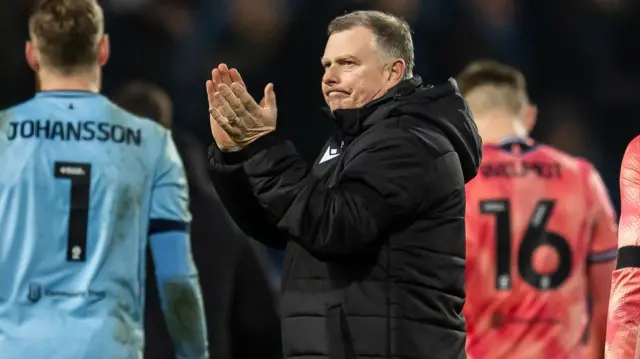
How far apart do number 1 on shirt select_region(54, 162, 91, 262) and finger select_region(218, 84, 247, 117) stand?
0.93 m

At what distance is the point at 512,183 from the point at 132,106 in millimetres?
1538

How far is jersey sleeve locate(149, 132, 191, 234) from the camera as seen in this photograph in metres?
3.52

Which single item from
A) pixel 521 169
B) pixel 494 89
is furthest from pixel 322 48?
pixel 521 169

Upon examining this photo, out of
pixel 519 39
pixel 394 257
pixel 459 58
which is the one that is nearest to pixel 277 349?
pixel 459 58

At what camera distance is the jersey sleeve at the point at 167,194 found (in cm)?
352

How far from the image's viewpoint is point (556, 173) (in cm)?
413

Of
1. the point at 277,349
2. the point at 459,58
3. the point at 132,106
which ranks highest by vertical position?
the point at 459,58

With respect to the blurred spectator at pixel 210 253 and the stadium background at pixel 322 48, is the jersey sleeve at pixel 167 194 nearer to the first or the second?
the blurred spectator at pixel 210 253

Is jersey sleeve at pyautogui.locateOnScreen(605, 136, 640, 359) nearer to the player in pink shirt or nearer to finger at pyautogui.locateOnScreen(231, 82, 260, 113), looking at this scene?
finger at pyautogui.locateOnScreen(231, 82, 260, 113)

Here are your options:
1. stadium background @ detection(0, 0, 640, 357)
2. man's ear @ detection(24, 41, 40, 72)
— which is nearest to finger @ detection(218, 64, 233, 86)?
man's ear @ detection(24, 41, 40, 72)

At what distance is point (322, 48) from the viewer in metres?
6.65

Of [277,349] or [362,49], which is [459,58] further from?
[362,49]

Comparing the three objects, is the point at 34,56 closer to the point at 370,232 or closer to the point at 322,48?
the point at 370,232

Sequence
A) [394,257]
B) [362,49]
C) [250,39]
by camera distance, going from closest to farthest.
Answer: [394,257] → [362,49] → [250,39]
